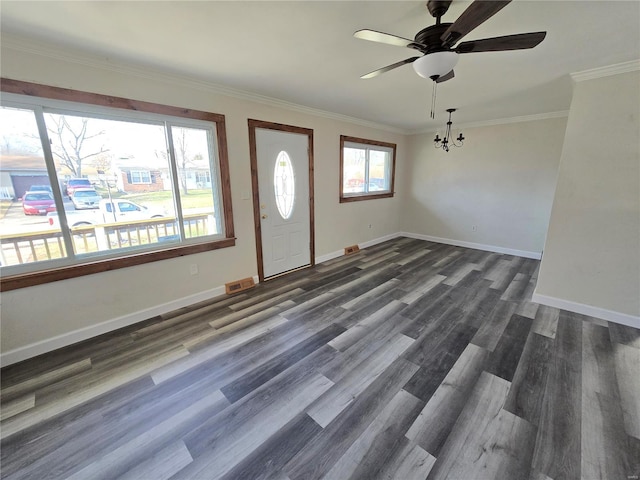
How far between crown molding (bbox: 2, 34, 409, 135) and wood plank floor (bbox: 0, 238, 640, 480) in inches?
97.0

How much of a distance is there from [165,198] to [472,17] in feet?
9.81

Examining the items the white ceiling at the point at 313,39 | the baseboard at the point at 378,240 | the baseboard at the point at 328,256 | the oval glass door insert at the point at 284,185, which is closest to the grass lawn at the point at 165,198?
the oval glass door insert at the point at 284,185

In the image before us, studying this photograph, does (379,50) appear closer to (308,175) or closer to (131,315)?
(308,175)

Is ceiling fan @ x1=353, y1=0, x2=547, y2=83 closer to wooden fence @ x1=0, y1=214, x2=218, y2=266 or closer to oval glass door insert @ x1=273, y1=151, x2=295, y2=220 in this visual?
oval glass door insert @ x1=273, y1=151, x2=295, y2=220

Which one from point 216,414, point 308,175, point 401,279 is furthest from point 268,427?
point 308,175

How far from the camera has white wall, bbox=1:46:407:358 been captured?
6.93 feet

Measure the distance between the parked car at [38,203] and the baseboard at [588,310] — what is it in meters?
5.08

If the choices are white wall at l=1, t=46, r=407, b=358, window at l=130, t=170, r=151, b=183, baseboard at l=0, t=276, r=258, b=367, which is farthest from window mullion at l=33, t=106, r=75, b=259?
baseboard at l=0, t=276, r=258, b=367

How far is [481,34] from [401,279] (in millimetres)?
2802

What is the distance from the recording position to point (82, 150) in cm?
229

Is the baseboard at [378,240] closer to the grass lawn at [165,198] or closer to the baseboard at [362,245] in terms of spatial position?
the baseboard at [362,245]

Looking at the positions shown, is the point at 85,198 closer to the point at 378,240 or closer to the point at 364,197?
the point at 364,197

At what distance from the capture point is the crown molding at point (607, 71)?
7.52 ft

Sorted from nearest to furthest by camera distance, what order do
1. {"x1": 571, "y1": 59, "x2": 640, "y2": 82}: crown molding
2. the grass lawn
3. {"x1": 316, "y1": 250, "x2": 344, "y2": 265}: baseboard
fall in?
{"x1": 571, "y1": 59, "x2": 640, "y2": 82}: crown molding → the grass lawn → {"x1": 316, "y1": 250, "x2": 344, "y2": 265}: baseboard
